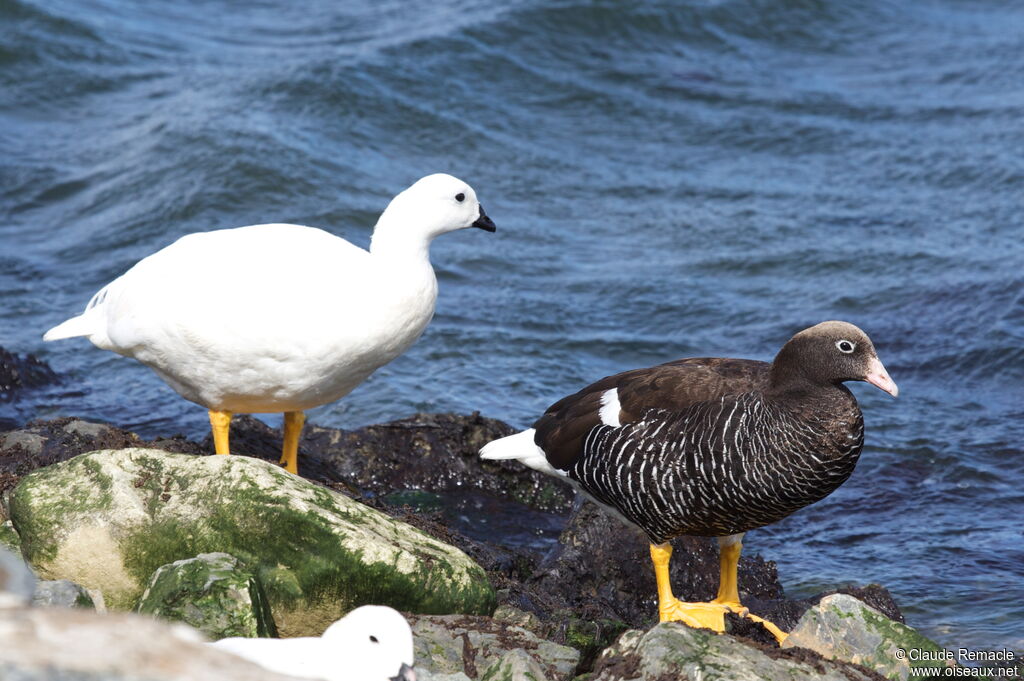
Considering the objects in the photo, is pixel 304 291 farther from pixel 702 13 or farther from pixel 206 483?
pixel 702 13

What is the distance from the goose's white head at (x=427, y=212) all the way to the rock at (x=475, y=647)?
2.09 meters

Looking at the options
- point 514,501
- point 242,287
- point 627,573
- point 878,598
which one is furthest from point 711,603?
point 242,287

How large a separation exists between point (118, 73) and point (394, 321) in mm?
12698

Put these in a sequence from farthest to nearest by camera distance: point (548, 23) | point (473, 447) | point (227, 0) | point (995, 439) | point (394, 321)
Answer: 1. point (227, 0)
2. point (548, 23)
3. point (995, 439)
4. point (473, 447)
5. point (394, 321)

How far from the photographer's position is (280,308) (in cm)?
625

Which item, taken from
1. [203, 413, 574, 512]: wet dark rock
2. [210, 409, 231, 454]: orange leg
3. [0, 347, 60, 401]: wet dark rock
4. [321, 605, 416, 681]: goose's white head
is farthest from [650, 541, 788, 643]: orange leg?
[0, 347, 60, 401]: wet dark rock

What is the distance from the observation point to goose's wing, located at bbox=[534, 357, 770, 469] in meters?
6.04

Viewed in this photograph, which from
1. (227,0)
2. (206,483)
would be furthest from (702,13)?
(206,483)

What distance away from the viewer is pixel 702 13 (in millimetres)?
19766

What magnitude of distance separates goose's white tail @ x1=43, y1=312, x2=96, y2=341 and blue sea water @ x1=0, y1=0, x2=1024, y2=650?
1262mm

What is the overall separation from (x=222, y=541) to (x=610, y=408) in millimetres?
2028

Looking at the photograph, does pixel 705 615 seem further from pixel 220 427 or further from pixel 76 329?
pixel 76 329

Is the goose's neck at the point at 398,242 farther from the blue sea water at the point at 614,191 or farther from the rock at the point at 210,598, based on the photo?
the rock at the point at 210,598

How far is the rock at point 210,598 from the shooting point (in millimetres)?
4648
